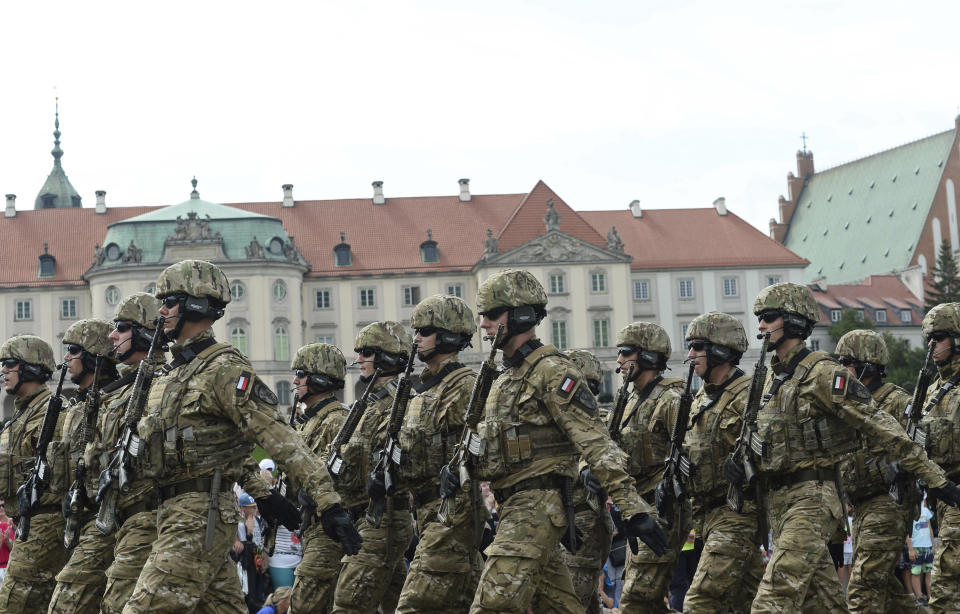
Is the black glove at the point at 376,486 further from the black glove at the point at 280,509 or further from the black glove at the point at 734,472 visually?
the black glove at the point at 734,472

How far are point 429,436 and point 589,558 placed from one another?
1639 mm

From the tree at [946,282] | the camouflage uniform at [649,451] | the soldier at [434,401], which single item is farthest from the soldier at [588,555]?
the tree at [946,282]

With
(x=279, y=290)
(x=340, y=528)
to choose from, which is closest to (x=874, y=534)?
(x=340, y=528)

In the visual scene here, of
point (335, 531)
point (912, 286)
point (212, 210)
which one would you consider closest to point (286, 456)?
point (335, 531)

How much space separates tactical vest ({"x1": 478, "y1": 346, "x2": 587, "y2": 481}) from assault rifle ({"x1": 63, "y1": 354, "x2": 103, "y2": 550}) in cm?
264

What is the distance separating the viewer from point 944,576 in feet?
35.6

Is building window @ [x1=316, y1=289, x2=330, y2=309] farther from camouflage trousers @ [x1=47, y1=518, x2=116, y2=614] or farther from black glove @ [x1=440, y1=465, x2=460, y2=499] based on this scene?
black glove @ [x1=440, y1=465, x2=460, y2=499]

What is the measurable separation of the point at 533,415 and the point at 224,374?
1842 millimetres

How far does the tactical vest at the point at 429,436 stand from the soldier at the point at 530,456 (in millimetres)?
1296

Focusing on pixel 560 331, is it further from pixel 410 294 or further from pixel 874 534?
pixel 874 534

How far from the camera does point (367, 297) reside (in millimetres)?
86375

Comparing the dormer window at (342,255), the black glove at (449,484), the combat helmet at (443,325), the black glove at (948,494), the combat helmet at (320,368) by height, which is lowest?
the black glove at (948,494)

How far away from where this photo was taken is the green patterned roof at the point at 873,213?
107 meters

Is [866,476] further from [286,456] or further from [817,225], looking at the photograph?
[817,225]
